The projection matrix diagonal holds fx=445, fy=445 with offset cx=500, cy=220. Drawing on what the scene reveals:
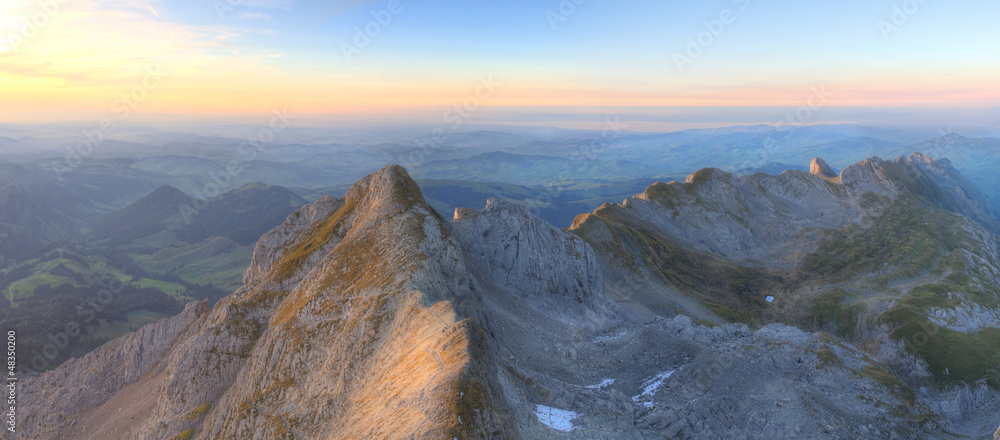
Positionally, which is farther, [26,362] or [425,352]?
[26,362]

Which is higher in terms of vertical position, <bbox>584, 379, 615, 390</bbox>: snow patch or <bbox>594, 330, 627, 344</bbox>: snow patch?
<bbox>584, 379, 615, 390</bbox>: snow patch

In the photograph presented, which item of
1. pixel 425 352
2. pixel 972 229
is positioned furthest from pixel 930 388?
pixel 972 229

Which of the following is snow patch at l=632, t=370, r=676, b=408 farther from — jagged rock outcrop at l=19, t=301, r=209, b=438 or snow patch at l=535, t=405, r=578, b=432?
jagged rock outcrop at l=19, t=301, r=209, b=438

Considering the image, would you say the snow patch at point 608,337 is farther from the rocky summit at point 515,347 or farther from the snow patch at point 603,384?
the snow patch at point 603,384

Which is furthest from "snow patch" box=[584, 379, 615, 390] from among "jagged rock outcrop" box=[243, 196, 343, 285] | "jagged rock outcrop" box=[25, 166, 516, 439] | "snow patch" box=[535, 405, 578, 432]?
"jagged rock outcrop" box=[243, 196, 343, 285]

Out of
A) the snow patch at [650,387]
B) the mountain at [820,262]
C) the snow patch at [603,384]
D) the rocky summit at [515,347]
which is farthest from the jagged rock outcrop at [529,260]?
the snow patch at [603,384]

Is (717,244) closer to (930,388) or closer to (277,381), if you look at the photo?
(930,388)
